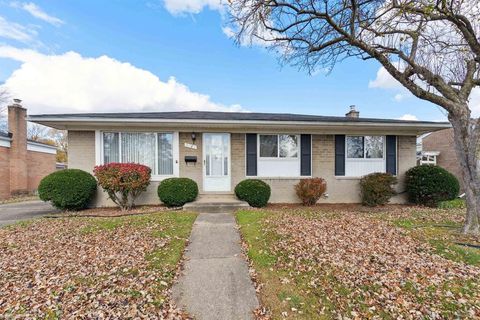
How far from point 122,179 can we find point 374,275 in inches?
282

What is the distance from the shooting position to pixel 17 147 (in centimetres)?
1336

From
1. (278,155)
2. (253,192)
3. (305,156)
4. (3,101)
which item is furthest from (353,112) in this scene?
(3,101)

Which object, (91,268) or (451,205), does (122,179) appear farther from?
(451,205)

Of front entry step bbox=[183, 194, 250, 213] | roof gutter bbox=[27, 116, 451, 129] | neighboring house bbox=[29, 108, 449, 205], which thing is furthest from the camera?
neighboring house bbox=[29, 108, 449, 205]

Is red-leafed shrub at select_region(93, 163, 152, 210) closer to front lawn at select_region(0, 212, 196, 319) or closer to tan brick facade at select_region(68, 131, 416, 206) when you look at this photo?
tan brick facade at select_region(68, 131, 416, 206)

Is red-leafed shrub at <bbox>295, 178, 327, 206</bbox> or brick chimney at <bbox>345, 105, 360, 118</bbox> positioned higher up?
brick chimney at <bbox>345, 105, 360, 118</bbox>

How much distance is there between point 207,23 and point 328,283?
11.1m

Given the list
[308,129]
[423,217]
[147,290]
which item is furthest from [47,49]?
[423,217]

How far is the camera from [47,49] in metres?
12.5

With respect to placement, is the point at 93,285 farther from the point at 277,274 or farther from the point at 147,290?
the point at 277,274

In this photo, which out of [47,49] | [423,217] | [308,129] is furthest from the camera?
[47,49]

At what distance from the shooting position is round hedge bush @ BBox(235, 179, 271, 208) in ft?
26.7

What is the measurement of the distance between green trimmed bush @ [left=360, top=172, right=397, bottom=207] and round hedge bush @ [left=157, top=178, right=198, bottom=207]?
21.1 ft

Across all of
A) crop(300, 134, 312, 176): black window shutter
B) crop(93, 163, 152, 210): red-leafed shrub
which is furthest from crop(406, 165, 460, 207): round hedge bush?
crop(93, 163, 152, 210): red-leafed shrub
